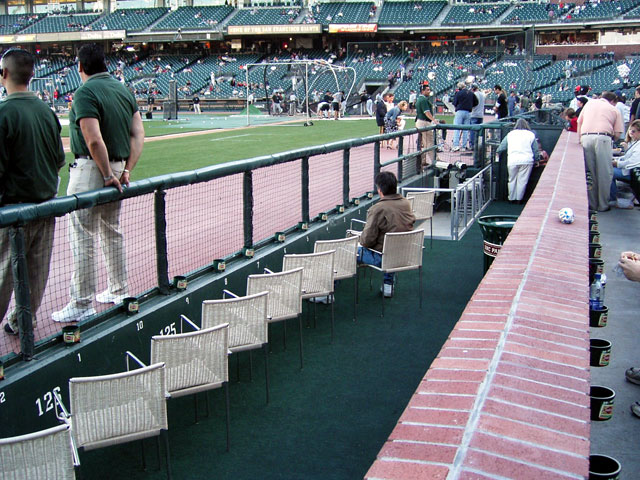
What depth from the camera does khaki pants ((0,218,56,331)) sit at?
12.9ft

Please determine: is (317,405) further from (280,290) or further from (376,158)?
(376,158)

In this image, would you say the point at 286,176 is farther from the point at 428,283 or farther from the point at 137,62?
the point at 137,62

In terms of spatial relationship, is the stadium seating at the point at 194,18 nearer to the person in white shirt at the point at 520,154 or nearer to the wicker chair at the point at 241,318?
the person in white shirt at the point at 520,154

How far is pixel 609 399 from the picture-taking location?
3.30 metres

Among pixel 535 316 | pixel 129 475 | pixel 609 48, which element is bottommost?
pixel 129 475

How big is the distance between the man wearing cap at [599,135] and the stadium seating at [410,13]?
44.8 metres

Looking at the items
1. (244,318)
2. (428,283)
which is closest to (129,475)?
(244,318)

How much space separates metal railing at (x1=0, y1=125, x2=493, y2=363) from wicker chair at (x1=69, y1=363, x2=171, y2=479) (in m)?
0.74

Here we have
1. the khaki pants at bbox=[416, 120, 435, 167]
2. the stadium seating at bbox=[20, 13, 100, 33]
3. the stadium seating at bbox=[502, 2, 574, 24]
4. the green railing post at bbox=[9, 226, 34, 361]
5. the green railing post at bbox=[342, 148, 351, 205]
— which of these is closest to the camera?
the green railing post at bbox=[9, 226, 34, 361]

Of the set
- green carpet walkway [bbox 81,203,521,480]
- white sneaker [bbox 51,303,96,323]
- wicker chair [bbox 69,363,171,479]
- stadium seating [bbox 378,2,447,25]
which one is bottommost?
green carpet walkway [bbox 81,203,521,480]

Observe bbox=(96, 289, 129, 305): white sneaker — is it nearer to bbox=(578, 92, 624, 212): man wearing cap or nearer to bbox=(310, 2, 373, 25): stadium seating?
bbox=(578, 92, 624, 212): man wearing cap

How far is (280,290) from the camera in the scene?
201 inches

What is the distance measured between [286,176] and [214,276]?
2.81 metres

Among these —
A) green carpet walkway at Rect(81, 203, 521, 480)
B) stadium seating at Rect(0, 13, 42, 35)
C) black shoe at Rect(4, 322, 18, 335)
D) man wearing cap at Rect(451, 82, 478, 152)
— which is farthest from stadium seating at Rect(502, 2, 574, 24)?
black shoe at Rect(4, 322, 18, 335)
